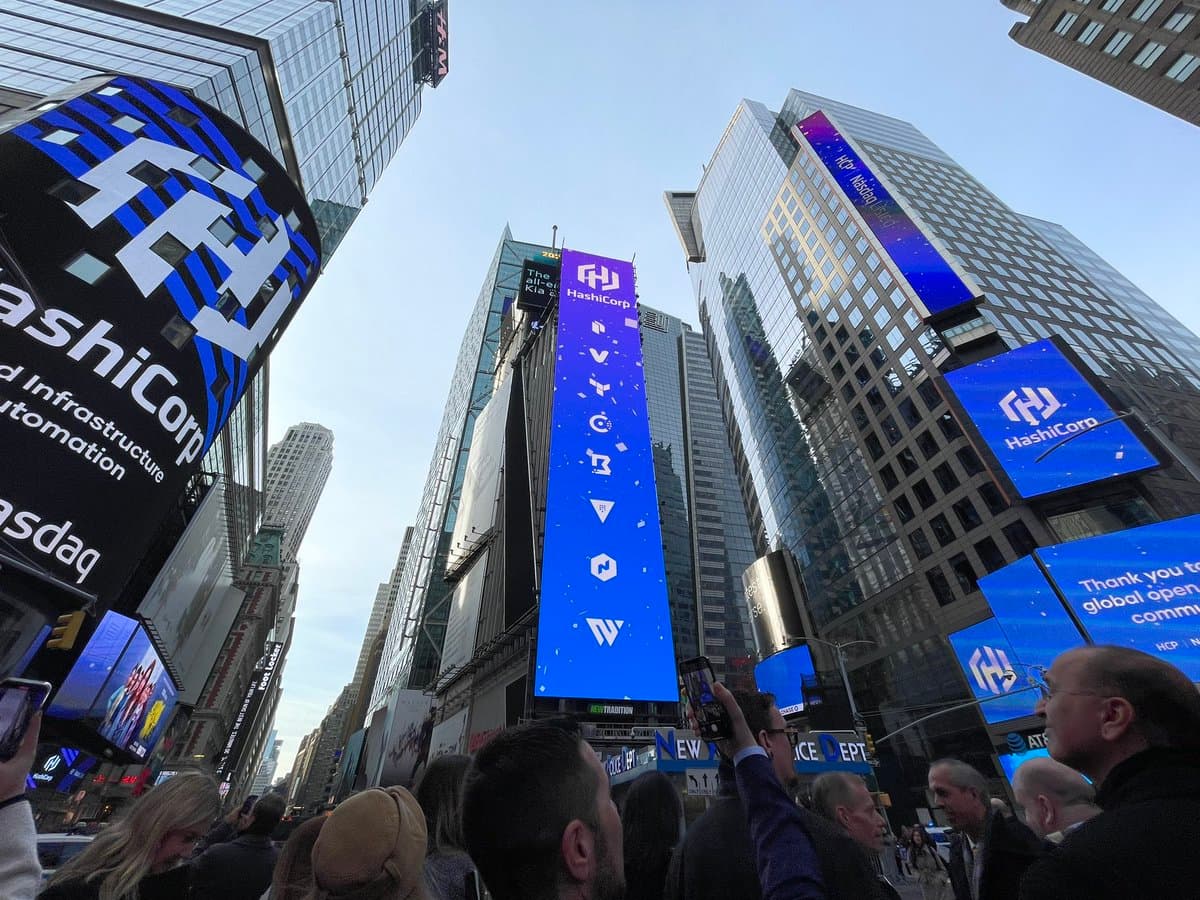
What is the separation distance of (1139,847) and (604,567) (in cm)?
2994

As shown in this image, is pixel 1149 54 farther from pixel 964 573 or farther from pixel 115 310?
pixel 115 310

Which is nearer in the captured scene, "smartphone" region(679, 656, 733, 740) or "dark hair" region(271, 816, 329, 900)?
"smartphone" region(679, 656, 733, 740)

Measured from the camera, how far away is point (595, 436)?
3591 centimetres

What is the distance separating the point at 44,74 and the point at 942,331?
53529 millimetres

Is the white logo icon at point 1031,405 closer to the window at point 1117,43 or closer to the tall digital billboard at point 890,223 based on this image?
the tall digital billboard at point 890,223

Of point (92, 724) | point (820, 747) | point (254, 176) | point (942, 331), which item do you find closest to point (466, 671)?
point (92, 724)

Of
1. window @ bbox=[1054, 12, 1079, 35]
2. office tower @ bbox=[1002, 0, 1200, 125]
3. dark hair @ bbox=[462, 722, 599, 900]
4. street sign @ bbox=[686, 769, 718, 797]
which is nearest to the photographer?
dark hair @ bbox=[462, 722, 599, 900]

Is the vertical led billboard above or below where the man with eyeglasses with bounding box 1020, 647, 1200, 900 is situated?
above

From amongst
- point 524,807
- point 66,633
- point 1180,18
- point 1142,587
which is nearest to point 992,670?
point 1142,587

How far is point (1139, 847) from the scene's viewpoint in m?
1.63

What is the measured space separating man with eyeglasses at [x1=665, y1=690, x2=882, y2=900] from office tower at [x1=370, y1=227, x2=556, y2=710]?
5241 cm

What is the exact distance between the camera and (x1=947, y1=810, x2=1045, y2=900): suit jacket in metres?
3.25

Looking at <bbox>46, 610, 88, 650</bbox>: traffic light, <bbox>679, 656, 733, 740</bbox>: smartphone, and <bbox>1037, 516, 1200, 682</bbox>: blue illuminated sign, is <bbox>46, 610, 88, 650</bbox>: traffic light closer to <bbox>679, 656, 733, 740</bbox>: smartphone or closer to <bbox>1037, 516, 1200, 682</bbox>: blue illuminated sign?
<bbox>679, 656, 733, 740</bbox>: smartphone

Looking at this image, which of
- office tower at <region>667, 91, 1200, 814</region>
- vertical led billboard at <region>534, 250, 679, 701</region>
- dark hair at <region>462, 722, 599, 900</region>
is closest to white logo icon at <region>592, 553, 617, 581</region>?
vertical led billboard at <region>534, 250, 679, 701</region>
